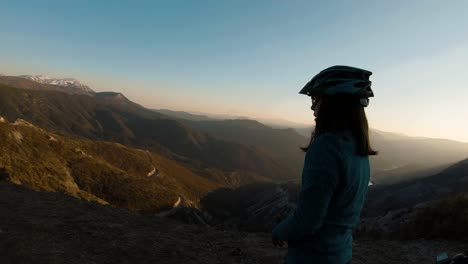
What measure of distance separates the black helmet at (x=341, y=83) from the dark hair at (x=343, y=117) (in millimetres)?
56

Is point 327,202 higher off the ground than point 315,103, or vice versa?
point 315,103

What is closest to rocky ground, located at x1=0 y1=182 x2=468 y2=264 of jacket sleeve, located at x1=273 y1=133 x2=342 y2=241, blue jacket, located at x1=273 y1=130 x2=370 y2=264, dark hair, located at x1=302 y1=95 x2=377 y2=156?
blue jacket, located at x1=273 y1=130 x2=370 y2=264

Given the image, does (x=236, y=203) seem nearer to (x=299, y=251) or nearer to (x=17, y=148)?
(x=17, y=148)

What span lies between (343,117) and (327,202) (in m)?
0.57

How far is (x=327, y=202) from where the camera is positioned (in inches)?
80.0

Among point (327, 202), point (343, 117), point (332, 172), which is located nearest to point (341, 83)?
point (343, 117)

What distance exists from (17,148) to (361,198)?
2378 inches

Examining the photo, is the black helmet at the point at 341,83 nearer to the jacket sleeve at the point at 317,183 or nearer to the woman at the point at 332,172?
the woman at the point at 332,172

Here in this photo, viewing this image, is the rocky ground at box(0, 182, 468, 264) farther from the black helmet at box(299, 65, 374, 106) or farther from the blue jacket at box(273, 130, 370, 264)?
the black helmet at box(299, 65, 374, 106)

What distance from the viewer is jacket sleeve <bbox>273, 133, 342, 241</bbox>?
6.56 ft

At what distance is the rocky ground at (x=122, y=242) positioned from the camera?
23.9 ft

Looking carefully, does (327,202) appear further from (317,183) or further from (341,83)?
(341,83)

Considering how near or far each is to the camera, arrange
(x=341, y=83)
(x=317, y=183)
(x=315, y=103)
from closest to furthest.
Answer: (x=317, y=183) → (x=341, y=83) → (x=315, y=103)

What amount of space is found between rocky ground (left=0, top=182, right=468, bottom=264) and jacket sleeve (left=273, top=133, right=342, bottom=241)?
600 centimetres
